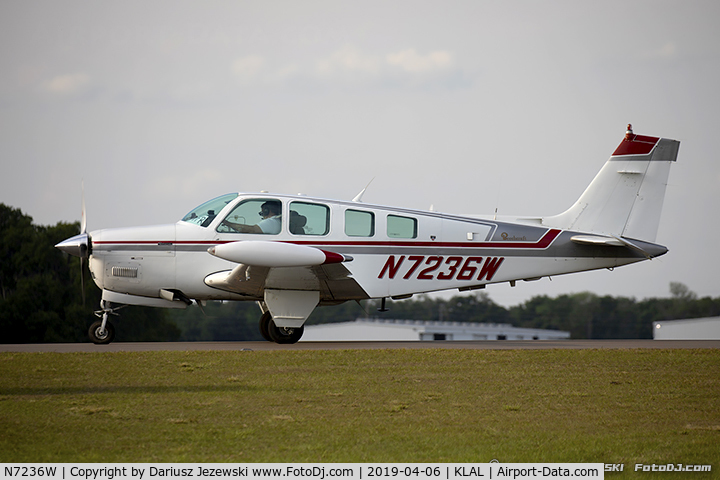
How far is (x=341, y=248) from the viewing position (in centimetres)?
1273

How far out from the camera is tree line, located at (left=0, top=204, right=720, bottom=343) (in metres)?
29.8

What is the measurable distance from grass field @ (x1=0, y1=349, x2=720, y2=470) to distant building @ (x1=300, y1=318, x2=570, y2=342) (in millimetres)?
38320

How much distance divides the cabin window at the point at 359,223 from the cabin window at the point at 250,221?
3.99ft

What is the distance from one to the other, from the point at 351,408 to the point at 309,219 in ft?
19.0

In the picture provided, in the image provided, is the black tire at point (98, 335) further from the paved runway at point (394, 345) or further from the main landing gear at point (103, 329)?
the paved runway at point (394, 345)

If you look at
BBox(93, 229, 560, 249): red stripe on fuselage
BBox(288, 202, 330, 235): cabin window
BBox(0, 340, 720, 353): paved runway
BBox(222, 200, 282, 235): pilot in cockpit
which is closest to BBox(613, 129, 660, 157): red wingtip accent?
BBox(93, 229, 560, 249): red stripe on fuselage

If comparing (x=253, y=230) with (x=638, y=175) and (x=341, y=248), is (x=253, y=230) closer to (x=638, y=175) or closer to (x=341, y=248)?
(x=341, y=248)

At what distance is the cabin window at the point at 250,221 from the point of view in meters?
12.4

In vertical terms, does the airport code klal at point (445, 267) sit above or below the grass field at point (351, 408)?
above

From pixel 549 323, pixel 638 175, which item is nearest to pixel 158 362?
pixel 638 175

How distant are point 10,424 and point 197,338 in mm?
→ 52960
